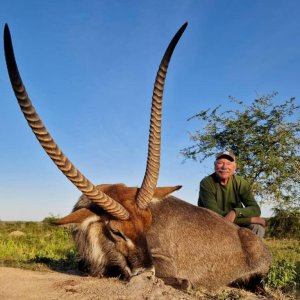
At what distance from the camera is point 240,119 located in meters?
23.7

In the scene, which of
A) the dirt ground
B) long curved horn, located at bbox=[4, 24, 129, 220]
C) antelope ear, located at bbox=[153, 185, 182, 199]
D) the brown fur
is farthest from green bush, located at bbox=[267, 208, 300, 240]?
long curved horn, located at bbox=[4, 24, 129, 220]

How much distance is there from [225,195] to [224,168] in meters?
0.50

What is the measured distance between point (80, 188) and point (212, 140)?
19008mm

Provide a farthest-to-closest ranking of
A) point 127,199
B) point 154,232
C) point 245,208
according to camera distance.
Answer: point 245,208 → point 154,232 → point 127,199

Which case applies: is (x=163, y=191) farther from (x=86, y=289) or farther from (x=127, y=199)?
(x=86, y=289)

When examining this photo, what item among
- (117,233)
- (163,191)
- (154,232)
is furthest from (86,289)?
(163,191)

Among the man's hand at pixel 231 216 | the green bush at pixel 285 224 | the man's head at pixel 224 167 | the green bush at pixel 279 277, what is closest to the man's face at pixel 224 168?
the man's head at pixel 224 167

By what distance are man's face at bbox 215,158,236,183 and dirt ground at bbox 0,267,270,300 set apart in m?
2.59

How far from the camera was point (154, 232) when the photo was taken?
6.15m

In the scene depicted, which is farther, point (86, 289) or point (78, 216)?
point (78, 216)

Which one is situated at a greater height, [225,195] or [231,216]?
[225,195]

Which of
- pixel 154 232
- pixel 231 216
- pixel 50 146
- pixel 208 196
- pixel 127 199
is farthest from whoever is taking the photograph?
pixel 208 196

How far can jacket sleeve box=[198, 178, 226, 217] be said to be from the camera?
7844 mm

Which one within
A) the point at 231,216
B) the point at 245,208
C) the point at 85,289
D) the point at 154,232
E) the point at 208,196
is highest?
the point at 208,196
